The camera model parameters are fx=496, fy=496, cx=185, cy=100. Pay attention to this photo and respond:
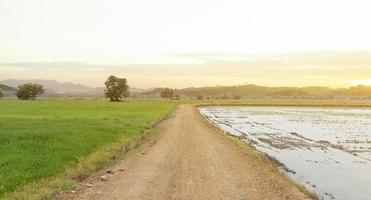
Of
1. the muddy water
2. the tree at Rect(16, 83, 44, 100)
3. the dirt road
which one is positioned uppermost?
the tree at Rect(16, 83, 44, 100)

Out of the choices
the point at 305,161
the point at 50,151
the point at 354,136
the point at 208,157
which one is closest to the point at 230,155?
the point at 208,157

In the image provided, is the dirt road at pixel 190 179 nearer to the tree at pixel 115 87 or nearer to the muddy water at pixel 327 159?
the muddy water at pixel 327 159

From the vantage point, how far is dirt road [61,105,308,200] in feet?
55.0

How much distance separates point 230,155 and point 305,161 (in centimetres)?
518

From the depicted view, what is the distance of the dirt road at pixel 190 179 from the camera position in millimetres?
16750

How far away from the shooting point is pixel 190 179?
1947cm

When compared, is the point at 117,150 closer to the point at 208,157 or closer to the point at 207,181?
the point at 208,157


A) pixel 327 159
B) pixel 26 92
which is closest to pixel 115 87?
pixel 26 92

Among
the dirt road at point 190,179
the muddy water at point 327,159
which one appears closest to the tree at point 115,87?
the muddy water at point 327,159

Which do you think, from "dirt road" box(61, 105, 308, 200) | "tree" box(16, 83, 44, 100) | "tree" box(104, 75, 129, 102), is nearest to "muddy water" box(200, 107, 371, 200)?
"dirt road" box(61, 105, 308, 200)

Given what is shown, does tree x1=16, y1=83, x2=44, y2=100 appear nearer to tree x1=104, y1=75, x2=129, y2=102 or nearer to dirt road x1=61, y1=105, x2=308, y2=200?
tree x1=104, y1=75, x2=129, y2=102

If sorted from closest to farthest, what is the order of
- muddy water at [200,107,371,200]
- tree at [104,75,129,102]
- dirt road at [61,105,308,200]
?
1. dirt road at [61,105,308,200]
2. muddy water at [200,107,371,200]
3. tree at [104,75,129,102]

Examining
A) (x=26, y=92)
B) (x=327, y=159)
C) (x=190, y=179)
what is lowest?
(x=327, y=159)

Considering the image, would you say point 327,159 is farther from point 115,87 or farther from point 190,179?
point 115,87
